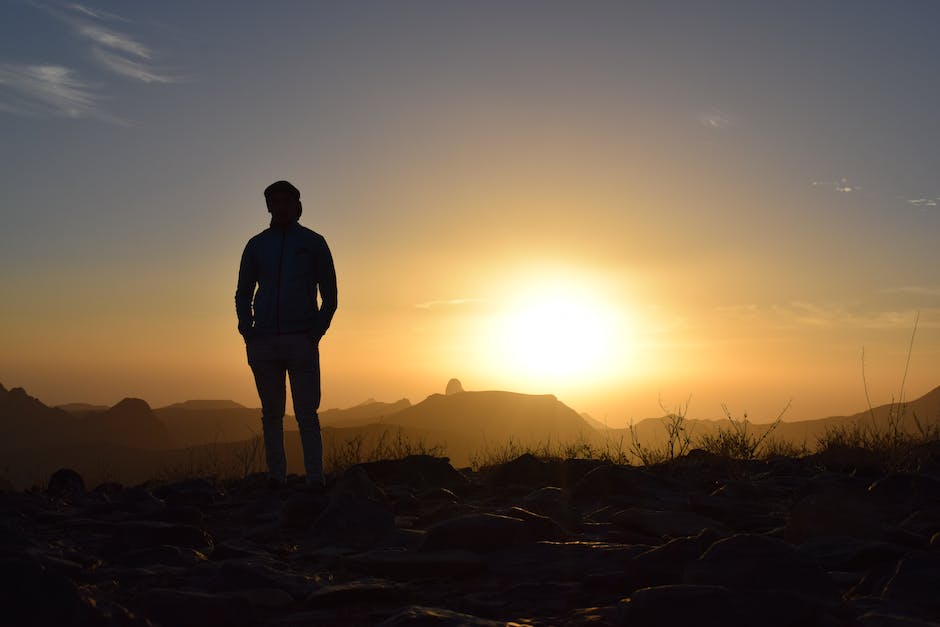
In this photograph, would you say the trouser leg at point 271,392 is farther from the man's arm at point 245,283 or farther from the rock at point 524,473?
the rock at point 524,473

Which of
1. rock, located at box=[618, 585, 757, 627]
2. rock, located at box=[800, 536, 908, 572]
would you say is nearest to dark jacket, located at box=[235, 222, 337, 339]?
rock, located at box=[800, 536, 908, 572]

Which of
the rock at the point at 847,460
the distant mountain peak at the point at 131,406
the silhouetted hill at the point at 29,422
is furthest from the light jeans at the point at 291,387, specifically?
the distant mountain peak at the point at 131,406

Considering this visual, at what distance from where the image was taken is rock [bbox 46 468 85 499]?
788 cm

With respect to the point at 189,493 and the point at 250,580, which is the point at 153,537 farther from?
the point at 189,493

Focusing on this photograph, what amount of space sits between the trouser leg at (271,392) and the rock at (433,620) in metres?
4.76

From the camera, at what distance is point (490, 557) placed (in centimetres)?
395

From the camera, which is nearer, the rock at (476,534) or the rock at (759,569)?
the rock at (759,569)

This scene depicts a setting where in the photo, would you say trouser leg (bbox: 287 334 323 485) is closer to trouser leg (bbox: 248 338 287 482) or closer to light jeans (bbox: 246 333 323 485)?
light jeans (bbox: 246 333 323 485)

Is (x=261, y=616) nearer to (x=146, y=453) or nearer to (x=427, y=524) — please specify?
(x=427, y=524)

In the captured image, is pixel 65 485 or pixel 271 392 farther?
pixel 65 485

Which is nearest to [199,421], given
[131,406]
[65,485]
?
[131,406]

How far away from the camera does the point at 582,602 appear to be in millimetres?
3164

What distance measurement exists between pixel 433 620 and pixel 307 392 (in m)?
4.79

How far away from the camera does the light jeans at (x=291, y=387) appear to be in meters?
7.15
